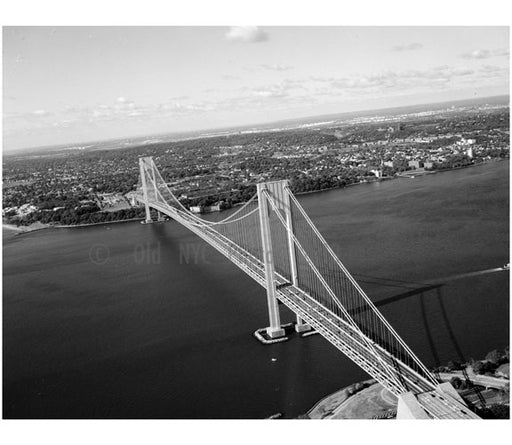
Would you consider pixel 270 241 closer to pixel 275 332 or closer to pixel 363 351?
pixel 275 332

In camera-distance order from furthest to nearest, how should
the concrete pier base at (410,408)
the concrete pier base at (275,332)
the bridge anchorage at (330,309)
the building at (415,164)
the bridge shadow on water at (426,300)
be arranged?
the building at (415,164), the concrete pier base at (275,332), the bridge shadow on water at (426,300), the bridge anchorage at (330,309), the concrete pier base at (410,408)

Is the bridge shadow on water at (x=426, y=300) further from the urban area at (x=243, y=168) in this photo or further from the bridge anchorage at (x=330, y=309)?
the urban area at (x=243, y=168)

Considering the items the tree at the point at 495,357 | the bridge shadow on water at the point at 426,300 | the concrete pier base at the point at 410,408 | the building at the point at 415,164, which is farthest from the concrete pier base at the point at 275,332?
the building at the point at 415,164

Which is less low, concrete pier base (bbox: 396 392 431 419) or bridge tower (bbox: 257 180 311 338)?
bridge tower (bbox: 257 180 311 338)

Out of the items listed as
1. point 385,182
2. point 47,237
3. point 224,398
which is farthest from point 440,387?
point 385,182

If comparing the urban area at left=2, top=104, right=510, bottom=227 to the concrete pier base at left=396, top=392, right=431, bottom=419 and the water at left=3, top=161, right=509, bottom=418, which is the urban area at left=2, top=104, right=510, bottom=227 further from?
the concrete pier base at left=396, top=392, right=431, bottom=419

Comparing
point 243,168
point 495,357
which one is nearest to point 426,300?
point 495,357

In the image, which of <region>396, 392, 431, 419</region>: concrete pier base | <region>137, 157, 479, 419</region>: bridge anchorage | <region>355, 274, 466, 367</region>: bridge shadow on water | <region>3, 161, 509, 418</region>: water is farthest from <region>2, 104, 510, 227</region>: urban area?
<region>396, 392, 431, 419</region>: concrete pier base
